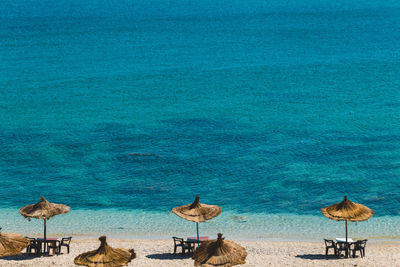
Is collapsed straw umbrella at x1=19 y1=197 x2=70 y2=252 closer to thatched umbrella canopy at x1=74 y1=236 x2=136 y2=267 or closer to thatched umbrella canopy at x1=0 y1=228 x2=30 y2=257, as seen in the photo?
thatched umbrella canopy at x1=0 y1=228 x2=30 y2=257

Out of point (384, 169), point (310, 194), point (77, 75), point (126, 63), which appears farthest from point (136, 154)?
point (126, 63)

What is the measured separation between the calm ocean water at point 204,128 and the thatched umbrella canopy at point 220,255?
9.28 meters

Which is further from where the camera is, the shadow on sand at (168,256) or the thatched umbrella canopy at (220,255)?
the shadow on sand at (168,256)

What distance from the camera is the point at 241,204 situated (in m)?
32.1

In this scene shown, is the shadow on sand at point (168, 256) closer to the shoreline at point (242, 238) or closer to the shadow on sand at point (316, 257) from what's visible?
the shoreline at point (242, 238)

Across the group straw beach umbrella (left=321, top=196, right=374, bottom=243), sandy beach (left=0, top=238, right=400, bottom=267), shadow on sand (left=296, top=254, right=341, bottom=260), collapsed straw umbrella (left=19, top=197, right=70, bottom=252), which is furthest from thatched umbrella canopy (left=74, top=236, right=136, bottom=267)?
straw beach umbrella (left=321, top=196, right=374, bottom=243)

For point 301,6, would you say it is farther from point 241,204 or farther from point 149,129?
point 241,204

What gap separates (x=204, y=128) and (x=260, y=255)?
23.6 meters

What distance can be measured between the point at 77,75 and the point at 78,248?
4690 centimetres

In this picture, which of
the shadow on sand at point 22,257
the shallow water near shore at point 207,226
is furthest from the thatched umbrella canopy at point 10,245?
the shallow water near shore at point 207,226

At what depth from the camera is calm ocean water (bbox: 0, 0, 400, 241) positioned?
3189 cm

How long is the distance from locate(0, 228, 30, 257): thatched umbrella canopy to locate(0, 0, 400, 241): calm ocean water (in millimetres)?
8193

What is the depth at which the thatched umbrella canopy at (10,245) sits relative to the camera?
803 inches

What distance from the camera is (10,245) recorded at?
20641mm
